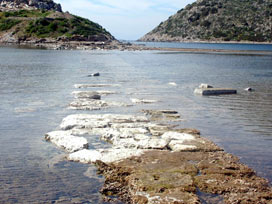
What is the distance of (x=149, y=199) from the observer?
26.5 ft

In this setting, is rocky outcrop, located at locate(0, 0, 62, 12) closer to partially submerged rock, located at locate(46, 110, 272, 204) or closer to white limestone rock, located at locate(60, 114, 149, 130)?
white limestone rock, located at locate(60, 114, 149, 130)

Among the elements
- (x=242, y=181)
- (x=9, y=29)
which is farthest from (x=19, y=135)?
(x=9, y=29)

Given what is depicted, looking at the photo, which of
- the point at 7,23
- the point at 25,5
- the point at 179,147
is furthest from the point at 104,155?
the point at 25,5

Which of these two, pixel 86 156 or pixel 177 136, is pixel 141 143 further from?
pixel 86 156

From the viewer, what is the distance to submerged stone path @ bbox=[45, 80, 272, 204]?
8492 mm

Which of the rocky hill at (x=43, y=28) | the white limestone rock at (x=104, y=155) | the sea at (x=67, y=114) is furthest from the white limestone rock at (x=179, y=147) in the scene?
the rocky hill at (x=43, y=28)

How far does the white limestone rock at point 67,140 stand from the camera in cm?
1138

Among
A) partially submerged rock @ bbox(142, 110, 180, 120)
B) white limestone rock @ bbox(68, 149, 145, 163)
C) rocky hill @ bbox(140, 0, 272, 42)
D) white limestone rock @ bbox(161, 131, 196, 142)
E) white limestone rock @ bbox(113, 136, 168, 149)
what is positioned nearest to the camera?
white limestone rock @ bbox(68, 149, 145, 163)

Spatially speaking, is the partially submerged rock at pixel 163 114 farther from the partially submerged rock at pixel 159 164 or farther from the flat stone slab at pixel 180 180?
the flat stone slab at pixel 180 180

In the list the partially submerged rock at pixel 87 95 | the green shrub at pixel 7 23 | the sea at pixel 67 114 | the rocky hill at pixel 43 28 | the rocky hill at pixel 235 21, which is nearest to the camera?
the sea at pixel 67 114

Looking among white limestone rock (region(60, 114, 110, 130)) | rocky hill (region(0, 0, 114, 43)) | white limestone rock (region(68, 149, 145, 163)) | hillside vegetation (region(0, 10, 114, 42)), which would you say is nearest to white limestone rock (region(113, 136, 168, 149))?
white limestone rock (region(68, 149, 145, 163))

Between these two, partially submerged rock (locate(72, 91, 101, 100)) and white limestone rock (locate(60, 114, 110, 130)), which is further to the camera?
partially submerged rock (locate(72, 91, 101, 100))

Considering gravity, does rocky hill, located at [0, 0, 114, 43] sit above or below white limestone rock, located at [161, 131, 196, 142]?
above

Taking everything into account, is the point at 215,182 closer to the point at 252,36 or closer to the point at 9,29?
the point at 9,29
